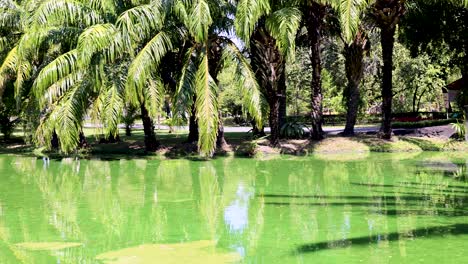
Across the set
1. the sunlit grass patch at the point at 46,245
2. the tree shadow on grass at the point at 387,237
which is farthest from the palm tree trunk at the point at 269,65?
the sunlit grass patch at the point at 46,245

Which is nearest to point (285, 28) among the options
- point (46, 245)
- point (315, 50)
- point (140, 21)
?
point (315, 50)

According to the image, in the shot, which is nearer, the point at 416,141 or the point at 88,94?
the point at 88,94

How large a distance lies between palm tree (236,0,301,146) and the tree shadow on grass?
35.3 ft

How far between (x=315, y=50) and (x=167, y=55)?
18.5ft

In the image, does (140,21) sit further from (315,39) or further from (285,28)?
(315,39)

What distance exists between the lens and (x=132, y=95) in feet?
62.3

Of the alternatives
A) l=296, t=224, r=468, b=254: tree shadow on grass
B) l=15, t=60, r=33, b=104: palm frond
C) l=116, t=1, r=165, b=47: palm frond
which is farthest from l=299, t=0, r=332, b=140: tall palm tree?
l=296, t=224, r=468, b=254: tree shadow on grass

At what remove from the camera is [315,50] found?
2259 centimetres

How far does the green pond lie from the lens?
779cm

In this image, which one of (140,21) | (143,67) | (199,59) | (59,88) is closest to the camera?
(143,67)

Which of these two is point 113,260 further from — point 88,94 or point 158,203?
point 88,94

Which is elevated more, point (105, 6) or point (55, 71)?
point (105, 6)

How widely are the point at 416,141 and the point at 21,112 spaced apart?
57.5 feet

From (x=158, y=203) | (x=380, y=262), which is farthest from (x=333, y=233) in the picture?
(x=158, y=203)
